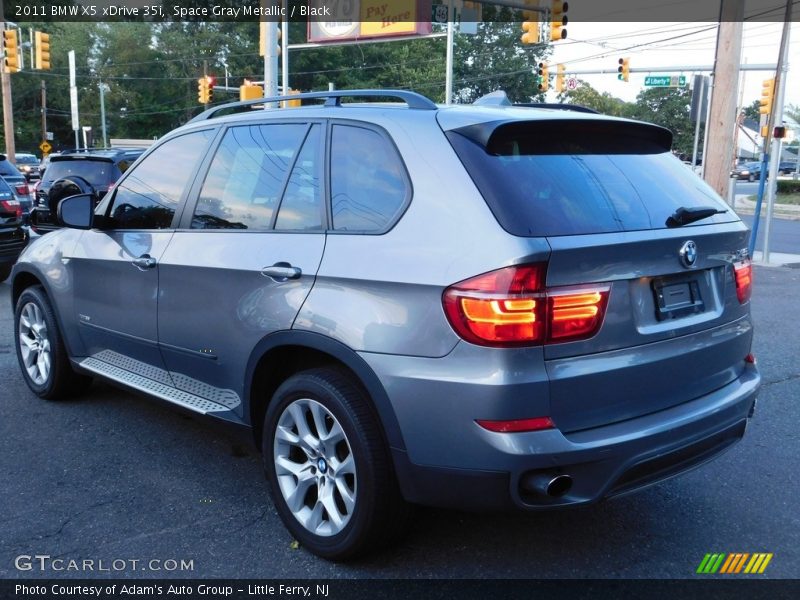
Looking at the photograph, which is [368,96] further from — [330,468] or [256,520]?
[256,520]

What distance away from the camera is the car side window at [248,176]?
11.5 feet

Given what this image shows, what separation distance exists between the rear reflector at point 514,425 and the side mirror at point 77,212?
297 centimetres

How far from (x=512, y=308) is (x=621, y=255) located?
49 cm

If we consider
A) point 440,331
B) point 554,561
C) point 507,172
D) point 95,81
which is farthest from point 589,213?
point 95,81

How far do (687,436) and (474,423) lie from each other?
90 centimetres

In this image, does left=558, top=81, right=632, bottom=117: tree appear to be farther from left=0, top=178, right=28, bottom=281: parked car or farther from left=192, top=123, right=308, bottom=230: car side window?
left=192, top=123, right=308, bottom=230: car side window

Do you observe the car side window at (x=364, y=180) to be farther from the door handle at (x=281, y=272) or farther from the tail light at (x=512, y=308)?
the tail light at (x=512, y=308)

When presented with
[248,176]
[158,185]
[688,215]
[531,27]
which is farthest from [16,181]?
[688,215]

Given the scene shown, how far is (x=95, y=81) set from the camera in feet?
231

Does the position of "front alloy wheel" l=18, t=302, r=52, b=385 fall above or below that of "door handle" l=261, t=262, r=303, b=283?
below

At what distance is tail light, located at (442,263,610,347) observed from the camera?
101 inches

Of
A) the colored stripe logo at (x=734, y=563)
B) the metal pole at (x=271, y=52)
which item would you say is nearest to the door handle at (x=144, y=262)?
the colored stripe logo at (x=734, y=563)

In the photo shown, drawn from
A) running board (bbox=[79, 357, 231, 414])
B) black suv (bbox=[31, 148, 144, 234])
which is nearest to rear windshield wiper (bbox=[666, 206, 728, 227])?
running board (bbox=[79, 357, 231, 414])

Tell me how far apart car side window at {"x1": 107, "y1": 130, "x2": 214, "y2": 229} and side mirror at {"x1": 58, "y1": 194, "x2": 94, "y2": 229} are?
0.52 feet
